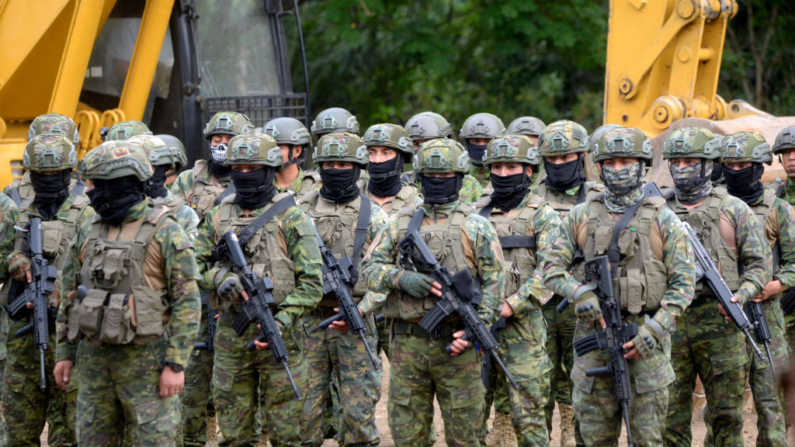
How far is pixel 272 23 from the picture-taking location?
1155 cm

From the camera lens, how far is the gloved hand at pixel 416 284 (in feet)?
20.2

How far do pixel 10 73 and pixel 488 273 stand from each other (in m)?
5.72

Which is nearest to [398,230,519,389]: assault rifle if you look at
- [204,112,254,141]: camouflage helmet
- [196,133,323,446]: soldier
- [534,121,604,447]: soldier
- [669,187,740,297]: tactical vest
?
[196,133,323,446]: soldier

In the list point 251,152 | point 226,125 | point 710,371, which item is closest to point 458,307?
point 251,152

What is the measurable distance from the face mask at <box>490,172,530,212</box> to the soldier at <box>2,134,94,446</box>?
9.54ft

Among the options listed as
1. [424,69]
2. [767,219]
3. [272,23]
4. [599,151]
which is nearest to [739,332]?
[767,219]

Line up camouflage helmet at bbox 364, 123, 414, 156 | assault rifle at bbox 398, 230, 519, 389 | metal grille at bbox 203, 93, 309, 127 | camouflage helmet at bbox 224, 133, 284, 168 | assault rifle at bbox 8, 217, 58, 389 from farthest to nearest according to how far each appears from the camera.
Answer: metal grille at bbox 203, 93, 309, 127
camouflage helmet at bbox 364, 123, 414, 156
assault rifle at bbox 8, 217, 58, 389
camouflage helmet at bbox 224, 133, 284, 168
assault rifle at bbox 398, 230, 519, 389

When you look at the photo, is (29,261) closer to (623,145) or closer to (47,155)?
(47,155)

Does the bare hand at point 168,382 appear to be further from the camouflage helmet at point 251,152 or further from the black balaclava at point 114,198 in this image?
the camouflage helmet at point 251,152

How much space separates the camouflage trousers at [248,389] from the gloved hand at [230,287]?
219 mm

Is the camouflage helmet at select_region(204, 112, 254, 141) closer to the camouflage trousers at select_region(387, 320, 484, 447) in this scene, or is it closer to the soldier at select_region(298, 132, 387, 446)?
the soldier at select_region(298, 132, 387, 446)

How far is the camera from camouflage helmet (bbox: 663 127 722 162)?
24.0ft

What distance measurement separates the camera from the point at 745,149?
7777mm

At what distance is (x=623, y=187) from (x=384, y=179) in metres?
2.46
